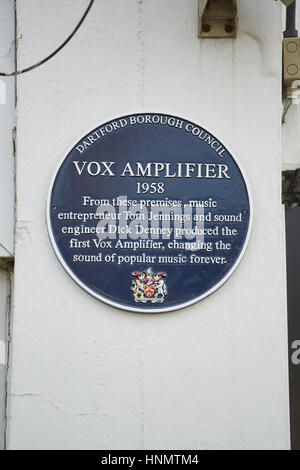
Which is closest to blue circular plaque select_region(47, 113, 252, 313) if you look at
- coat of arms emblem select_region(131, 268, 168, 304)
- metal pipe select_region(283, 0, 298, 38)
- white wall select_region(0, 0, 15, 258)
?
coat of arms emblem select_region(131, 268, 168, 304)

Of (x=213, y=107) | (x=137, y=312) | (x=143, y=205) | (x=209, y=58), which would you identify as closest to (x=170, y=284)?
(x=137, y=312)

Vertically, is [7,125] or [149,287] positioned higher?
[7,125]

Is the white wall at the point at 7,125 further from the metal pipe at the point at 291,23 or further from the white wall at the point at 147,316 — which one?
the metal pipe at the point at 291,23

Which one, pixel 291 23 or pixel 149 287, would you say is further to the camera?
pixel 291 23

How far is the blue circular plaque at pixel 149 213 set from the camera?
4574 millimetres

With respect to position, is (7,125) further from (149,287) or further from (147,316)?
(147,316)

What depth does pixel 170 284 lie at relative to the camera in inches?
181

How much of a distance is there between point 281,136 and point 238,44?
75cm

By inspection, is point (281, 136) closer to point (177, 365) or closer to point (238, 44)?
point (238, 44)

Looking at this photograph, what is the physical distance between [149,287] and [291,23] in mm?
2200

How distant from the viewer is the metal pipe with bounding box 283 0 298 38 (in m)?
4.83

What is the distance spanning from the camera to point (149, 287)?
4.57m

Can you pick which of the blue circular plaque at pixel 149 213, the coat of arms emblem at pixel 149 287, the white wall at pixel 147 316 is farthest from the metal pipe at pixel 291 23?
the coat of arms emblem at pixel 149 287

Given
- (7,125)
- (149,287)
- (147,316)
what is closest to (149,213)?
(149,287)
